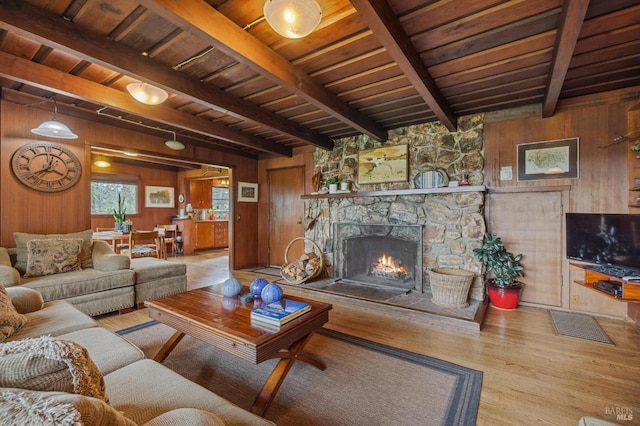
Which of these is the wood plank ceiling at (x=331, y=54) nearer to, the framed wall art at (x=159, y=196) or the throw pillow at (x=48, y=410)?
the throw pillow at (x=48, y=410)

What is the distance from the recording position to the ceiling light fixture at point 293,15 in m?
1.49

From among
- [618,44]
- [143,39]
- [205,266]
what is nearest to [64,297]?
[143,39]

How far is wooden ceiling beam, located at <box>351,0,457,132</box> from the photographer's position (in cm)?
159

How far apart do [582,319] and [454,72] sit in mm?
2838

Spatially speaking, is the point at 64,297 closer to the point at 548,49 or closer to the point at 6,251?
the point at 6,251

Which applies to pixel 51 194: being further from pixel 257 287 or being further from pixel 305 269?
pixel 305 269

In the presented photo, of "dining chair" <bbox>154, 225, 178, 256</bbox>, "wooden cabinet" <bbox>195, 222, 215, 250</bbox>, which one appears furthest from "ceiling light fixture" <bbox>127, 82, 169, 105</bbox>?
"wooden cabinet" <bbox>195, 222, 215, 250</bbox>

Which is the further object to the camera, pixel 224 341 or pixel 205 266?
pixel 205 266

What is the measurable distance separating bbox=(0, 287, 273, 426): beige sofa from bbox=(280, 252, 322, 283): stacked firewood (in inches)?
98.1

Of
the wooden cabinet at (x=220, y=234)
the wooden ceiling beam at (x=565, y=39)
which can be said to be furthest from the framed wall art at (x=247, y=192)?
the wooden ceiling beam at (x=565, y=39)

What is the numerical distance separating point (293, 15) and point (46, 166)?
3.60 meters

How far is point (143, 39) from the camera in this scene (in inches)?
82.4

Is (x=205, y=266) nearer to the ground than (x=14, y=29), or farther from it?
nearer to the ground

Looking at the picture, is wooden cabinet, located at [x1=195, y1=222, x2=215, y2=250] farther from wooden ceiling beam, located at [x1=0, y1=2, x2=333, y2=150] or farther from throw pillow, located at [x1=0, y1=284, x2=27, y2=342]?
throw pillow, located at [x1=0, y1=284, x2=27, y2=342]
